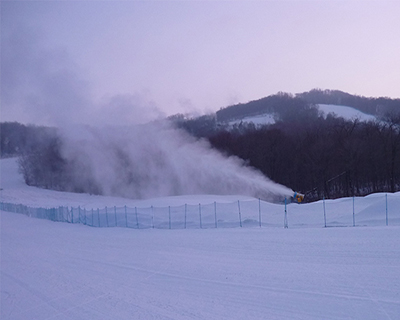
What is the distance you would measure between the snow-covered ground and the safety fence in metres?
0.09

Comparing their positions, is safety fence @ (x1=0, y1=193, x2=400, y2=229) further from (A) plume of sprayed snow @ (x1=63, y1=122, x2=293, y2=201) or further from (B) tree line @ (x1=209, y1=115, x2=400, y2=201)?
(B) tree line @ (x1=209, y1=115, x2=400, y2=201)

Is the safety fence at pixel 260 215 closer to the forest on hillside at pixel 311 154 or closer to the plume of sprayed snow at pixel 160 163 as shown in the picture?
the plume of sprayed snow at pixel 160 163

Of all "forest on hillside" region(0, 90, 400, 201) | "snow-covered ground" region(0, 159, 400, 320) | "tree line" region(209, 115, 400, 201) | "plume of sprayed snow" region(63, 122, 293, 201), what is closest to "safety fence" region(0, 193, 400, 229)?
"snow-covered ground" region(0, 159, 400, 320)

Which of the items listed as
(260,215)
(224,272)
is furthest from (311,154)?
(224,272)

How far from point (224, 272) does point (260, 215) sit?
8.92 m

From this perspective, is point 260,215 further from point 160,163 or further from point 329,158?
point 329,158

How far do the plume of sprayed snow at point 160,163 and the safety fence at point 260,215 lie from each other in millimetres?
7187

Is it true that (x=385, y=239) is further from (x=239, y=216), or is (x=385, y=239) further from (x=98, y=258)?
(x=98, y=258)

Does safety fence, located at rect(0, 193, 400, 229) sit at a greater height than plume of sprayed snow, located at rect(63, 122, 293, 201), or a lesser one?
lesser

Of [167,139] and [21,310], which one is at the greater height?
[167,139]

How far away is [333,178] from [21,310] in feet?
133

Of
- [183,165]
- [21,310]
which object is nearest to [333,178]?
[183,165]

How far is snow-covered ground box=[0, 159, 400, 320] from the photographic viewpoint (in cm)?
942

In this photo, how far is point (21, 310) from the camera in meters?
11.0
